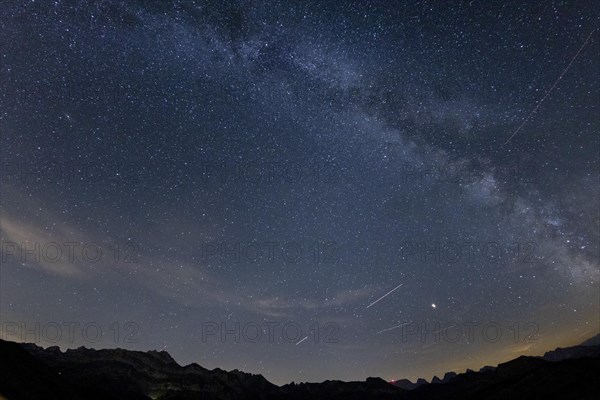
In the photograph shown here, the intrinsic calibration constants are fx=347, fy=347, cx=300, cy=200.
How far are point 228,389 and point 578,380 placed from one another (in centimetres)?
5856

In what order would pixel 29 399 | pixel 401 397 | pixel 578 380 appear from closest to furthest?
pixel 29 399
pixel 578 380
pixel 401 397

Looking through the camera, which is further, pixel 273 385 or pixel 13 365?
pixel 273 385

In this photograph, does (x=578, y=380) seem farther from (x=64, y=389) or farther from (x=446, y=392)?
(x=64, y=389)

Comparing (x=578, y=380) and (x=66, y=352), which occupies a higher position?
(x=66, y=352)

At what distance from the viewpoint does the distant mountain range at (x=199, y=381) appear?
1447 inches

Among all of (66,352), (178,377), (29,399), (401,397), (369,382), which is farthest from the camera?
(369,382)

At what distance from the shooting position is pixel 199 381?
68312mm

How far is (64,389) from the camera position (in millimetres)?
41469

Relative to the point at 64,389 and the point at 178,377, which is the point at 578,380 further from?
the point at 178,377

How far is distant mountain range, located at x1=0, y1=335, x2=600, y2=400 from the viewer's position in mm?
36750

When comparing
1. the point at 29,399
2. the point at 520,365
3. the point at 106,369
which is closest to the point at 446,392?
the point at 520,365

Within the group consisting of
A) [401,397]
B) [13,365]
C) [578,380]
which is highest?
[13,365]

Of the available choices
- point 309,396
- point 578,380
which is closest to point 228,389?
point 309,396

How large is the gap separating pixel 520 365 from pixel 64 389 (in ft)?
221
